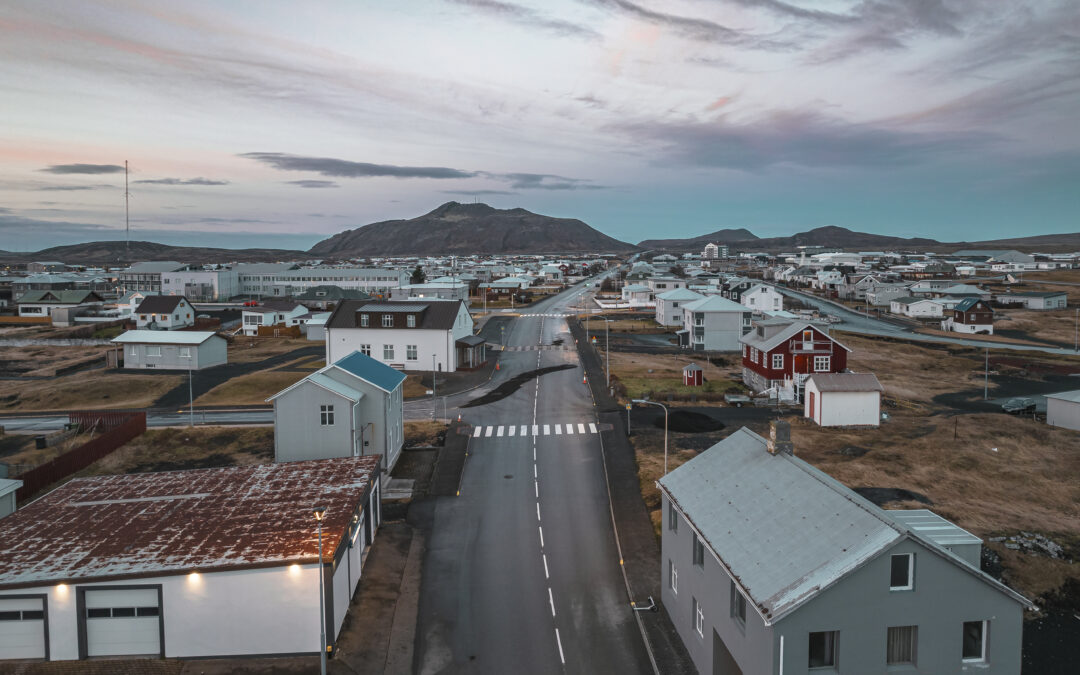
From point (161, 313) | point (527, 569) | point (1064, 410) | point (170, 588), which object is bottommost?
point (527, 569)

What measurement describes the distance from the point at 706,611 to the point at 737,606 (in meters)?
2.25

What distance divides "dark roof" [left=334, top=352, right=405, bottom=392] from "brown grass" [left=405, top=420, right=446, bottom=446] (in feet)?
15.2

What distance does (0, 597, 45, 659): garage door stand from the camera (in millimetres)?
20938

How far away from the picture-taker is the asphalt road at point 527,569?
72.8 ft

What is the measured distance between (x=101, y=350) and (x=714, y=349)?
80.0m

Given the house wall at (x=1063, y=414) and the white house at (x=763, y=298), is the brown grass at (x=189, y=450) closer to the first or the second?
the house wall at (x=1063, y=414)

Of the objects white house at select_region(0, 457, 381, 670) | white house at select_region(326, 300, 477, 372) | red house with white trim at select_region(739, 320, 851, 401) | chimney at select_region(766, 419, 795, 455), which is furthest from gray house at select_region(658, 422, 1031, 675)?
white house at select_region(326, 300, 477, 372)

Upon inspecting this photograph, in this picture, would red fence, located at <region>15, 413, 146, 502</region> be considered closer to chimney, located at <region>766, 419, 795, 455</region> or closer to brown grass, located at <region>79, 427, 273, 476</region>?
brown grass, located at <region>79, 427, 273, 476</region>

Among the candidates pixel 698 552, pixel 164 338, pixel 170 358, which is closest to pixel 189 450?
pixel 170 358

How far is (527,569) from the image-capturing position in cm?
2808

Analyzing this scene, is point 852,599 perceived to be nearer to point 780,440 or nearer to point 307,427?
point 780,440

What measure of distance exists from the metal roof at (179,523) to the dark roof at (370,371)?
9.03 meters

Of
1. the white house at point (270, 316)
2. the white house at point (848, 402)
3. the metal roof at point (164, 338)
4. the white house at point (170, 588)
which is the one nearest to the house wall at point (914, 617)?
the white house at point (170, 588)

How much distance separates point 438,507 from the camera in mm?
34969
